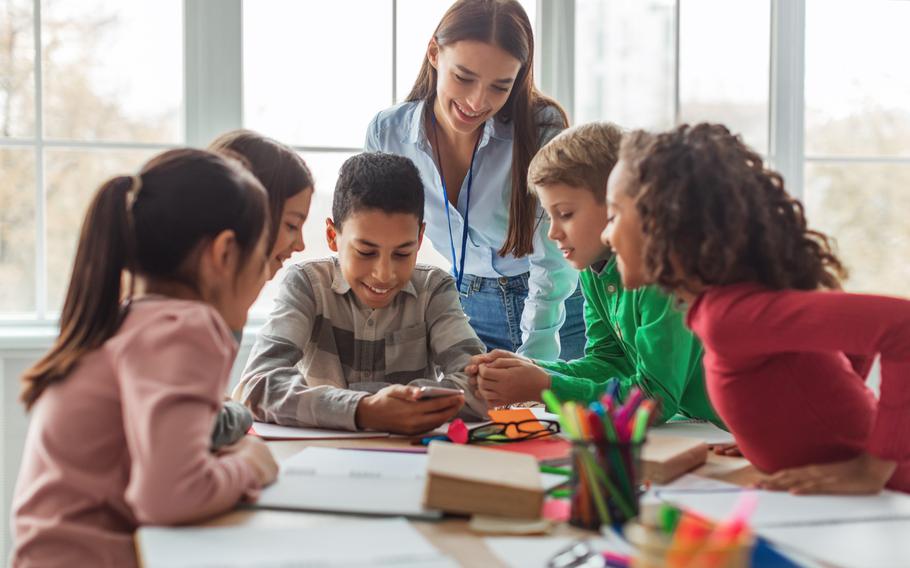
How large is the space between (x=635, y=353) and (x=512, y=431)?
0.37 m

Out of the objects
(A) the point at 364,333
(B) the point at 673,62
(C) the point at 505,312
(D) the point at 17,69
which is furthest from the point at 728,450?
(D) the point at 17,69

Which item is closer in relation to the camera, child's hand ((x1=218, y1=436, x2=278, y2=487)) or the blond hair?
child's hand ((x1=218, y1=436, x2=278, y2=487))

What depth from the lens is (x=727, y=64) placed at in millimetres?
3361

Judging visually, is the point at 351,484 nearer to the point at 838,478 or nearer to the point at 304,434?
the point at 304,434

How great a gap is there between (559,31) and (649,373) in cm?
171

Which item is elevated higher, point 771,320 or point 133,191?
point 133,191

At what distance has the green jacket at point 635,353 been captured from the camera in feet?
5.51

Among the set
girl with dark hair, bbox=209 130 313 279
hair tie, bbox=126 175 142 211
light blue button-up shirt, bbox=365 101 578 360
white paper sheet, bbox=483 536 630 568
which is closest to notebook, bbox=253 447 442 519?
white paper sheet, bbox=483 536 630 568

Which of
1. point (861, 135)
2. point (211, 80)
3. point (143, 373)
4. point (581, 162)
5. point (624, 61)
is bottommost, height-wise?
point (143, 373)

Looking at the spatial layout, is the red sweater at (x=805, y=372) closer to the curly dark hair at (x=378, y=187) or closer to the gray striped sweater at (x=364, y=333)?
the gray striped sweater at (x=364, y=333)

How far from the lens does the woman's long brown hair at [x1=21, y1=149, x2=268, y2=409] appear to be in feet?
3.75

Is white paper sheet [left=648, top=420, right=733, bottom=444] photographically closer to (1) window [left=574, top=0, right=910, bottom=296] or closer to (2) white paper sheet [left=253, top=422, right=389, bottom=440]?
(2) white paper sheet [left=253, top=422, right=389, bottom=440]

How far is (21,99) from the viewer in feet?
9.20

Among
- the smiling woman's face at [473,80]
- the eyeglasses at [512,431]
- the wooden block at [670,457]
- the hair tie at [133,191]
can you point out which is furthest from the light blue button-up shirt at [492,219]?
the hair tie at [133,191]
